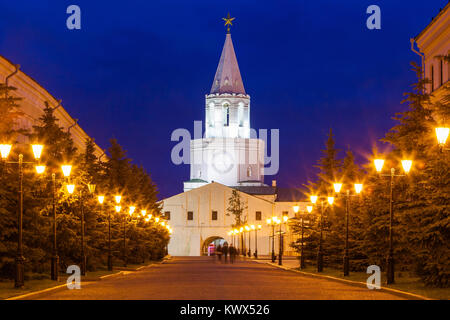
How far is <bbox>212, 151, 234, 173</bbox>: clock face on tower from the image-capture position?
144 meters

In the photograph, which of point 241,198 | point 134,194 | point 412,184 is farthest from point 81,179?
point 241,198

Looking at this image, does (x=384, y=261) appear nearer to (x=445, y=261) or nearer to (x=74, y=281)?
(x=445, y=261)

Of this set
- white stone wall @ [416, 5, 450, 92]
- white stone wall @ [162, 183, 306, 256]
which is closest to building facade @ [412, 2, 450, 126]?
white stone wall @ [416, 5, 450, 92]

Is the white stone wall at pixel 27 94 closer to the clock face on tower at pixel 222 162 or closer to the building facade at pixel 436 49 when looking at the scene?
the building facade at pixel 436 49

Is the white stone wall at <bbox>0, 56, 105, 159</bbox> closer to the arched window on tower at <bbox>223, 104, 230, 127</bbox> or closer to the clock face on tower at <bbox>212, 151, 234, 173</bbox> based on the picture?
the arched window on tower at <bbox>223, 104, 230, 127</bbox>

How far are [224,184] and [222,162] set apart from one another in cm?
404

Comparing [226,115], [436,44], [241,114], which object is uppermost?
[241,114]

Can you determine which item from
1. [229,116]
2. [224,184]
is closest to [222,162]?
[224,184]

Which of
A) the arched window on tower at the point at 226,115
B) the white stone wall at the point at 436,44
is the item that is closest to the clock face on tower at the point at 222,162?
the arched window on tower at the point at 226,115

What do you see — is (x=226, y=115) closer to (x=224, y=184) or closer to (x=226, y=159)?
(x=226, y=159)

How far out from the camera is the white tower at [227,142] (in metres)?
141

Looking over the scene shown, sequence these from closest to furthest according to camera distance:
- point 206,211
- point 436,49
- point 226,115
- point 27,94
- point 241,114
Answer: point 27,94 < point 436,49 < point 206,211 < point 241,114 < point 226,115

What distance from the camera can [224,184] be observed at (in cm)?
14438

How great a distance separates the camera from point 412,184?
96.5ft
